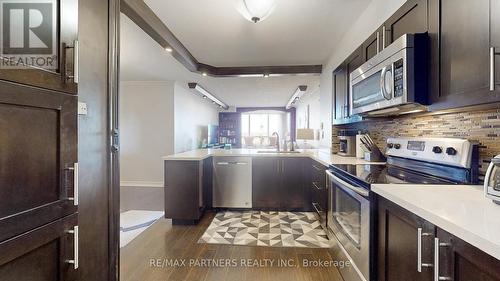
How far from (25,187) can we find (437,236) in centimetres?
146

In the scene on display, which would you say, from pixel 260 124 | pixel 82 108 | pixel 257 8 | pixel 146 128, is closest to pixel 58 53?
pixel 82 108

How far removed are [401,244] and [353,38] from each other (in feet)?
7.46

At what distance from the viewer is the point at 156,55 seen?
12.2 feet

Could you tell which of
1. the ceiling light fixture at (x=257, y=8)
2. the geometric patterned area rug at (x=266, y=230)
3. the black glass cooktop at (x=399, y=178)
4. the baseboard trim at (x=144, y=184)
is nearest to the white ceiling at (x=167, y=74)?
the ceiling light fixture at (x=257, y=8)

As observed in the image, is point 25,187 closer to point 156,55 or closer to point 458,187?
point 458,187

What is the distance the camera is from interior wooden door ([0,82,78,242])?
82cm

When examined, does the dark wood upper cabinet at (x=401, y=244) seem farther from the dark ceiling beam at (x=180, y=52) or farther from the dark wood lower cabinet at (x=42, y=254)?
the dark ceiling beam at (x=180, y=52)

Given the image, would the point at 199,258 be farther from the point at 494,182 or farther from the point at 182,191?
the point at 494,182

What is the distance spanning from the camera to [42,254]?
3.16 ft

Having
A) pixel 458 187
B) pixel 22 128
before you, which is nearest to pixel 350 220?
pixel 458 187

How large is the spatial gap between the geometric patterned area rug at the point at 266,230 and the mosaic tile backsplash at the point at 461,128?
1.39 meters

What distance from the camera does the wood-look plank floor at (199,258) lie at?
6.78ft

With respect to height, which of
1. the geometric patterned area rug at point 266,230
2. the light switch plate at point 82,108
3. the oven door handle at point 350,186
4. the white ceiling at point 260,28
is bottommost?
the geometric patterned area rug at point 266,230

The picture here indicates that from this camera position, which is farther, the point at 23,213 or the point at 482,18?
the point at 482,18
